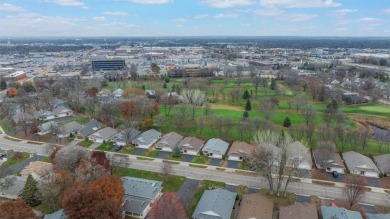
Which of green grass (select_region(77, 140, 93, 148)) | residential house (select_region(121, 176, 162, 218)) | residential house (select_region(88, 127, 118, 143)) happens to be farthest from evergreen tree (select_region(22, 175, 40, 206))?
residential house (select_region(88, 127, 118, 143))

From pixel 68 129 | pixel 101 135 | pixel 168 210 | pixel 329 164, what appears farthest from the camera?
pixel 68 129

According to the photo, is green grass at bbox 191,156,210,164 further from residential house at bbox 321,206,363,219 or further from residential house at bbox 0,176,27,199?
residential house at bbox 0,176,27,199

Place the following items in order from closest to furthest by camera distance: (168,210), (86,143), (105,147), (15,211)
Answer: (15,211), (168,210), (105,147), (86,143)

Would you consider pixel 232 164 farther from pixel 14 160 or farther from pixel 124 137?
pixel 14 160

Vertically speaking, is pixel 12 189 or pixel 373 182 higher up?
pixel 12 189

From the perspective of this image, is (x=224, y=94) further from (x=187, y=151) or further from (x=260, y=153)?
(x=260, y=153)

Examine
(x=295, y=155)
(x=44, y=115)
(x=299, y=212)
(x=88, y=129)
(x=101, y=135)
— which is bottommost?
(x=299, y=212)

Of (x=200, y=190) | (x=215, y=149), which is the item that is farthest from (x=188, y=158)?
(x=200, y=190)
